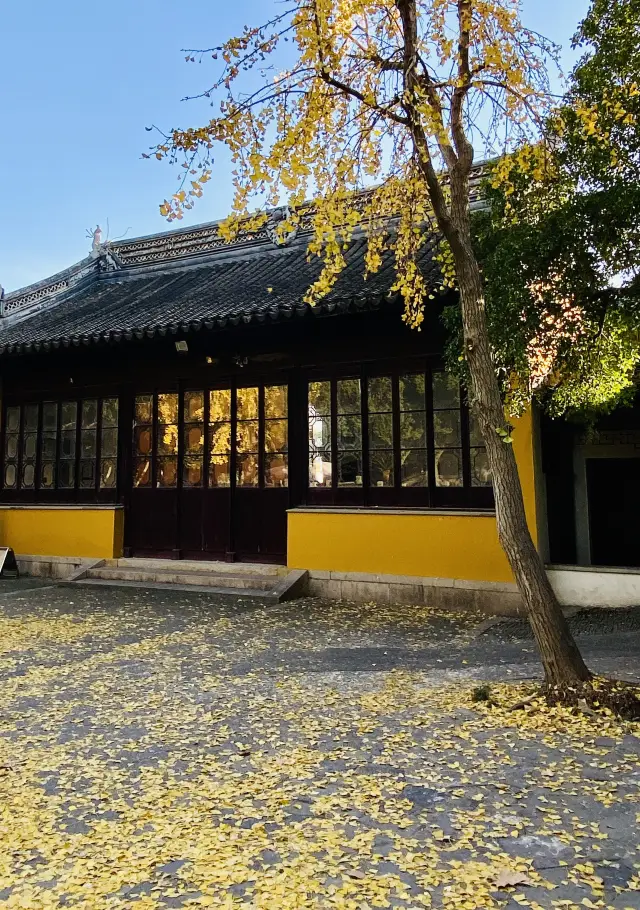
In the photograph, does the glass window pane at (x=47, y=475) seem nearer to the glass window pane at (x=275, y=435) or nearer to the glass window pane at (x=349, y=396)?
the glass window pane at (x=275, y=435)

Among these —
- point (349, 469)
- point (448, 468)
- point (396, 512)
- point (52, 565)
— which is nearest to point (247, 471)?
point (349, 469)

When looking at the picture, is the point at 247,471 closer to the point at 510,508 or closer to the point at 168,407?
the point at 168,407

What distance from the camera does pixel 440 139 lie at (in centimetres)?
368

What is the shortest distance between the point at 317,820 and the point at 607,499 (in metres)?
7.49

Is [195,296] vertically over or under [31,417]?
over

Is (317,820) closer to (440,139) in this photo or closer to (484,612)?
(440,139)

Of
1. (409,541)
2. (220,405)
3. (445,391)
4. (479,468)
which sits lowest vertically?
(409,541)

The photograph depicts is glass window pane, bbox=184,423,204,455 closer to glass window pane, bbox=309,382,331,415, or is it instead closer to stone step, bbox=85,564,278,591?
stone step, bbox=85,564,278,591

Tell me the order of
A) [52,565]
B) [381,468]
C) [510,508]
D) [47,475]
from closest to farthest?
1. [510,508]
2. [381,468]
3. [52,565]
4. [47,475]

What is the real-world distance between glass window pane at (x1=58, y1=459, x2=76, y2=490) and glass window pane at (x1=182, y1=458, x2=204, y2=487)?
201 cm

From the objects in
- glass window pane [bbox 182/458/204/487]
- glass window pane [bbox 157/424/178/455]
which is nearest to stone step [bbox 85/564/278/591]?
glass window pane [bbox 182/458/204/487]

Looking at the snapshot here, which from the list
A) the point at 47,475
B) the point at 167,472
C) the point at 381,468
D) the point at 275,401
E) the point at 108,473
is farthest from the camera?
the point at 47,475

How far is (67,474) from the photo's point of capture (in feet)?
31.1

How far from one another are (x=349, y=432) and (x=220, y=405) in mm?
1969
